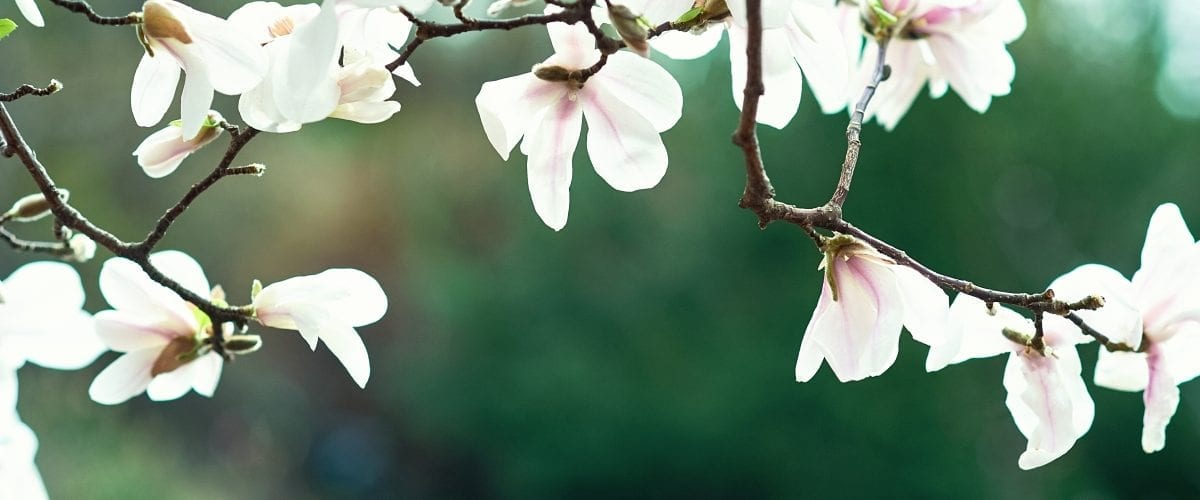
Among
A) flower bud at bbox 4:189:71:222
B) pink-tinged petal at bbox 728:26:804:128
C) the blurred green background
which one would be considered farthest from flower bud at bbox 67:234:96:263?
the blurred green background

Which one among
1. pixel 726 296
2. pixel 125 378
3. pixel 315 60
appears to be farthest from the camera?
pixel 726 296

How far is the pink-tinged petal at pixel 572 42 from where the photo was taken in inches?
13.2

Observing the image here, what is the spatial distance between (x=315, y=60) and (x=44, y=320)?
0.14m

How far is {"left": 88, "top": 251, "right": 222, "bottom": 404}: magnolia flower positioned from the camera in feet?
1.16

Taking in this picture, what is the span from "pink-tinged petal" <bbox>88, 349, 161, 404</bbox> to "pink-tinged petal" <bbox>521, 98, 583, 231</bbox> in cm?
15

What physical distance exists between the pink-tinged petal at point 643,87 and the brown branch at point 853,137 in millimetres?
58

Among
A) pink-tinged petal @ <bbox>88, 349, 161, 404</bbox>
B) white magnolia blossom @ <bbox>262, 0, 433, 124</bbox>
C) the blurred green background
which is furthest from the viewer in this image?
the blurred green background

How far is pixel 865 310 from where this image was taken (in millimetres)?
317

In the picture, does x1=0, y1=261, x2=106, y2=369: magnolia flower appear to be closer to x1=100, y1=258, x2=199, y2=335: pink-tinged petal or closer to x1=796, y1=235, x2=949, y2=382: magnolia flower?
x1=100, y1=258, x2=199, y2=335: pink-tinged petal

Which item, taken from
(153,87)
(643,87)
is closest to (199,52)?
(153,87)

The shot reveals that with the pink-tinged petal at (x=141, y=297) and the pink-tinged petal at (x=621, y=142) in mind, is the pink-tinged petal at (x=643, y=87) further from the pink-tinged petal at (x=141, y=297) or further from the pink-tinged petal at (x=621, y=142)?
the pink-tinged petal at (x=141, y=297)

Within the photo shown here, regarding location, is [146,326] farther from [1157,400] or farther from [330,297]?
[1157,400]

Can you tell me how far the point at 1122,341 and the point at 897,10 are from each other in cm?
18

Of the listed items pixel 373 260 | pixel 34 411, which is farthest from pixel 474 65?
pixel 34 411
